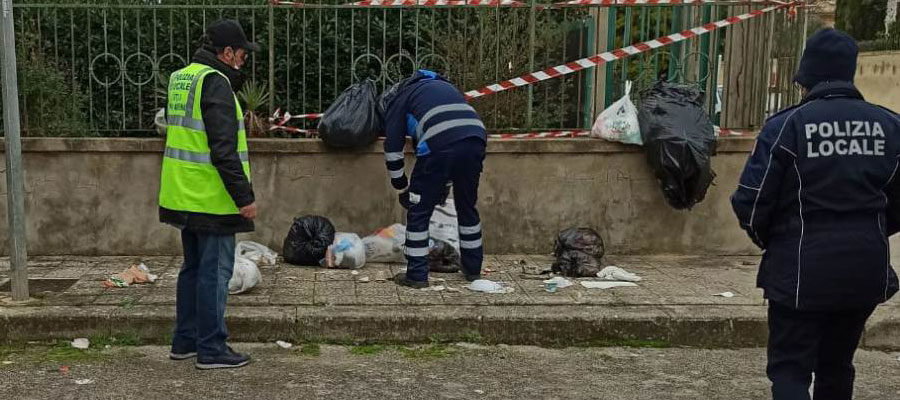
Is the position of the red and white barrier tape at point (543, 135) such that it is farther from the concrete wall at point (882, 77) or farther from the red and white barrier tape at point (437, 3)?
the concrete wall at point (882, 77)

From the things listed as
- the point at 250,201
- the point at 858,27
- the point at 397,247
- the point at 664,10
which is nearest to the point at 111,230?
the point at 397,247

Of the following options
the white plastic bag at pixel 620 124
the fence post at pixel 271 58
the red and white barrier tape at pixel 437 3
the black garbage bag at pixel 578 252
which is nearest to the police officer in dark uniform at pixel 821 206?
the black garbage bag at pixel 578 252

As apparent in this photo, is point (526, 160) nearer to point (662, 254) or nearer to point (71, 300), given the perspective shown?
point (662, 254)

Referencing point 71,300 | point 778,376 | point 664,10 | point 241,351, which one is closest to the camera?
point 778,376

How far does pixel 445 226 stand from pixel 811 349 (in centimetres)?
359

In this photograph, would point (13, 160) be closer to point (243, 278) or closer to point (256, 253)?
point (243, 278)

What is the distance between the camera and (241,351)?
497 centimetres

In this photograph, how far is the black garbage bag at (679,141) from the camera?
21.7ft

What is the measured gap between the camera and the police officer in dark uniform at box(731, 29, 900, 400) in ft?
10.3

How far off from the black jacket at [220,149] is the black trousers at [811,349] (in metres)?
2.53

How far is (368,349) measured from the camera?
5094 millimetres

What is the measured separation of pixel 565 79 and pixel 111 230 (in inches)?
148

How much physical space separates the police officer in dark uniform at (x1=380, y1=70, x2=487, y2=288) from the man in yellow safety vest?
1477 mm

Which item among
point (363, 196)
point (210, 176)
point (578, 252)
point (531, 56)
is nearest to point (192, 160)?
point (210, 176)
